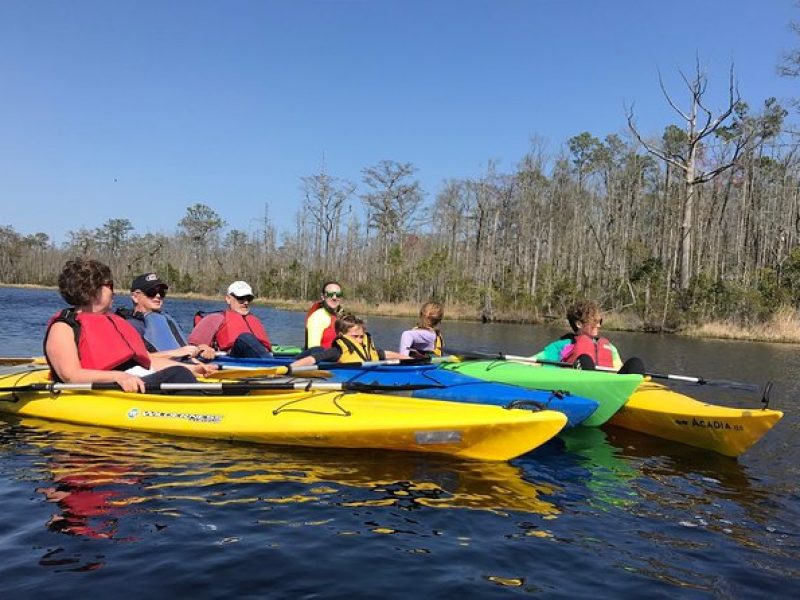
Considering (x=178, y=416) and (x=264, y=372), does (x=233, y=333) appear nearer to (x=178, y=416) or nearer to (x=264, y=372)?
(x=264, y=372)

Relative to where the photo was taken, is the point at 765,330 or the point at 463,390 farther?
the point at 765,330

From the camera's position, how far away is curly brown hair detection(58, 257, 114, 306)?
5496mm

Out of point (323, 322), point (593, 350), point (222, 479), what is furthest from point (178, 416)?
point (593, 350)

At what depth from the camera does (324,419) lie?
18.6 feet

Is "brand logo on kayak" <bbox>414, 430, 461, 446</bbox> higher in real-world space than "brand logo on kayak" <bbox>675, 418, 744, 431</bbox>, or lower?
lower

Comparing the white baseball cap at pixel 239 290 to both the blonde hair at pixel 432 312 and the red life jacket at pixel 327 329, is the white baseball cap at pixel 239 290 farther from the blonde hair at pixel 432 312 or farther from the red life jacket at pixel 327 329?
the blonde hair at pixel 432 312

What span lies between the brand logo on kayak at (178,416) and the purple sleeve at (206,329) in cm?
261

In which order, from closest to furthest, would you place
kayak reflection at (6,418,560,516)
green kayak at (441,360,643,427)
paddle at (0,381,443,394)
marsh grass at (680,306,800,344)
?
1. kayak reflection at (6,418,560,516)
2. paddle at (0,381,443,394)
3. green kayak at (441,360,643,427)
4. marsh grass at (680,306,800,344)

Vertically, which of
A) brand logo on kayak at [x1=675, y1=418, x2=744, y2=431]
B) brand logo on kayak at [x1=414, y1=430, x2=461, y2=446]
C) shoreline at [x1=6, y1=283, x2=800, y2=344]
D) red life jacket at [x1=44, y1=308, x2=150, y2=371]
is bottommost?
brand logo on kayak at [x1=414, y1=430, x2=461, y2=446]

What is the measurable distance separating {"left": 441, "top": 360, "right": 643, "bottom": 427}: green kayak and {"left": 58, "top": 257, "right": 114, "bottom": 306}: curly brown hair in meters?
4.50

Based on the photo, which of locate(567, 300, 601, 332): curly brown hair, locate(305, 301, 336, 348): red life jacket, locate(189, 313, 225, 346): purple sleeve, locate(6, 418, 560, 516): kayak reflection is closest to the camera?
locate(6, 418, 560, 516): kayak reflection

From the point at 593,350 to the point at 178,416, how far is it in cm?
491

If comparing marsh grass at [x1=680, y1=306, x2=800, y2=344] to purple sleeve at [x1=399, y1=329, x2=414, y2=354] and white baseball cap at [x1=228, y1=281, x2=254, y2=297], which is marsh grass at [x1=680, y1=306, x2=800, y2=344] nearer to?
purple sleeve at [x1=399, y1=329, x2=414, y2=354]

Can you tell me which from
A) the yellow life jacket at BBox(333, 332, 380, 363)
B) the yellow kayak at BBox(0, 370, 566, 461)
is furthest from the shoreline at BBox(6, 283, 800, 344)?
the yellow kayak at BBox(0, 370, 566, 461)
